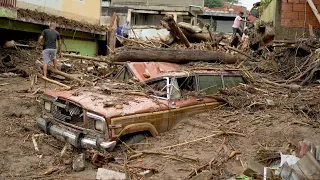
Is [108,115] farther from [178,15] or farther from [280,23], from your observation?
[178,15]

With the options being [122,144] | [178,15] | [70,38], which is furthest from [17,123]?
[178,15]

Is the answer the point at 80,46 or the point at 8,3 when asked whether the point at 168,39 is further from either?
the point at 80,46

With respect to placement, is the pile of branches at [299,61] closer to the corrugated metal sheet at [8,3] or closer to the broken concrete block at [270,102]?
the broken concrete block at [270,102]

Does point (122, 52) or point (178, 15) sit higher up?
point (178, 15)

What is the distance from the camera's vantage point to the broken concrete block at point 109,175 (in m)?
5.03

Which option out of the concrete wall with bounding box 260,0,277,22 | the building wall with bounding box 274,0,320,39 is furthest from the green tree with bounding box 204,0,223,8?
the building wall with bounding box 274,0,320,39

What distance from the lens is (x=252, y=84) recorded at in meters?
8.91

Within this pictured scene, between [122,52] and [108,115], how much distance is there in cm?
425

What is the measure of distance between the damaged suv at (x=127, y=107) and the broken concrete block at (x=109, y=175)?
0.55 m

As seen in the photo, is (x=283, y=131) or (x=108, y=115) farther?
(x=283, y=131)

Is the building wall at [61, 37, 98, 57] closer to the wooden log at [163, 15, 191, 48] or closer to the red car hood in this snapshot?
the wooden log at [163, 15, 191, 48]

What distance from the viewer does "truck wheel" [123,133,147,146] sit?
6090 mm

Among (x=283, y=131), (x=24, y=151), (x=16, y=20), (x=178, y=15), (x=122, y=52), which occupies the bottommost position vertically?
(x=24, y=151)

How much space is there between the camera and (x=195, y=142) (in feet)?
20.8
